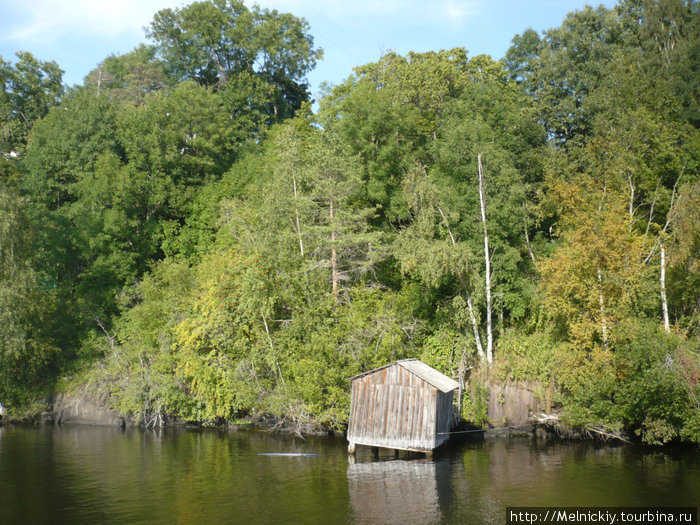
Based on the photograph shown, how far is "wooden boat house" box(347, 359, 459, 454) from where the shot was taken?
28906 mm

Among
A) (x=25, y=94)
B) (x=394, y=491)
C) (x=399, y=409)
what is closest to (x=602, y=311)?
(x=399, y=409)

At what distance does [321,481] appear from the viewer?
25047mm

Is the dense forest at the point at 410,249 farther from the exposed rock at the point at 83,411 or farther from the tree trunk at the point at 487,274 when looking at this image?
the exposed rock at the point at 83,411

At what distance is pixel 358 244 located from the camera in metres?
37.3

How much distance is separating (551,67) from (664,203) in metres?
14.4

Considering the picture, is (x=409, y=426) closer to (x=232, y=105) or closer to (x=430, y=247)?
(x=430, y=247)

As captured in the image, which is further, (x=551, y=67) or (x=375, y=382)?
(x=551, y=67)

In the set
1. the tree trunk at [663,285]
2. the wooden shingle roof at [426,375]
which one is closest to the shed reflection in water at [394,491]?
the wooden shingle roof at [426,375]

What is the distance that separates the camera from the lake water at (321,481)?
21.0 meters

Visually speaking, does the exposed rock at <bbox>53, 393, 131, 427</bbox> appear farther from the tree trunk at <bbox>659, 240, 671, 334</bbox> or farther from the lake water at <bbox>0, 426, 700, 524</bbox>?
the tree trunk at <bbox>659, 240, 671, 334</bbox>

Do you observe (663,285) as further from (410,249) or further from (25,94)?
(25,94)

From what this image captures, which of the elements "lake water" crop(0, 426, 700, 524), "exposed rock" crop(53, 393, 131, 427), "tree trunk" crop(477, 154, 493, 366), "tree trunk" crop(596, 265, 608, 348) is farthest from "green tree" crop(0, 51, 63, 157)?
"tree trunk" crop(596, 265, 608, 348)

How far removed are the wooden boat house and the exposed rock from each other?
21.0m

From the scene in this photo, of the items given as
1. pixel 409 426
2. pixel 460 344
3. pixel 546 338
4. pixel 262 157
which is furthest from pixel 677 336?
pixel 262 157
